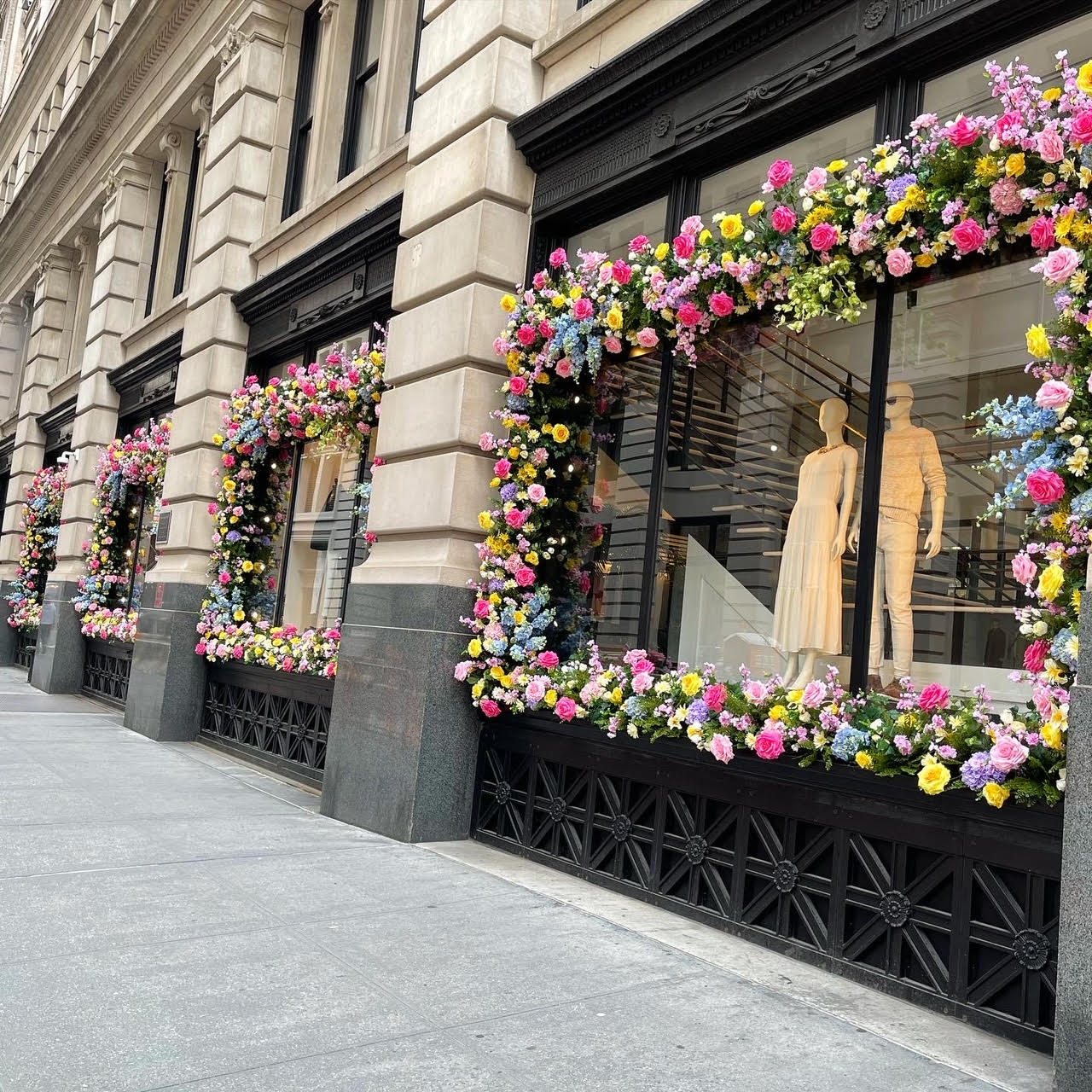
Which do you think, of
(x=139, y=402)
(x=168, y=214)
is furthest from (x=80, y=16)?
(x=139, y=402)

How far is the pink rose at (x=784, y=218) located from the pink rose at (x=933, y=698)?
109 inches

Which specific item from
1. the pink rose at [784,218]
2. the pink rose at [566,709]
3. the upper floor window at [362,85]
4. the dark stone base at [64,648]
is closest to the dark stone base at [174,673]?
the dark stone base at [64,648]

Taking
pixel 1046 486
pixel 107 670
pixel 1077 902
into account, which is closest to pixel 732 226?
pixel 1046 486

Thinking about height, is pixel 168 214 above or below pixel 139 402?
above

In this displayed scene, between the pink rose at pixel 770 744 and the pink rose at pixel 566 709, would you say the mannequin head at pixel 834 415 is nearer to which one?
the pink rose at pixel 770 744

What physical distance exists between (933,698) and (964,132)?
9.23 ft

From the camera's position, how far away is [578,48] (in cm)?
853

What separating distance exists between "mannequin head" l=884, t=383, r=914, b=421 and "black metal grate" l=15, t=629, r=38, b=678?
21.2m

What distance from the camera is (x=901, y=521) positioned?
6.02m

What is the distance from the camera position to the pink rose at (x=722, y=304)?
6.57m

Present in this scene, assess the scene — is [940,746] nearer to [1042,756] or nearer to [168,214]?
[1042,756]

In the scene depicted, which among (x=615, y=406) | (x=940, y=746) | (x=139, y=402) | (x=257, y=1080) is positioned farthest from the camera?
(x=139, y=402)

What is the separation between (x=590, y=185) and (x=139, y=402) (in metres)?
11.6

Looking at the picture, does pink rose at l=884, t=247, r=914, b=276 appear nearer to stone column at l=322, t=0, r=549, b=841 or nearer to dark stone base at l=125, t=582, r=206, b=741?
stone column at l=322, t=0, r=549, b=841
